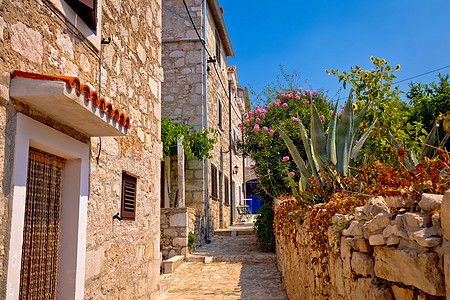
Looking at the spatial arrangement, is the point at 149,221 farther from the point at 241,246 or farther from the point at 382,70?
the point at 241,246

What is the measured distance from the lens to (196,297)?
540 centimetres

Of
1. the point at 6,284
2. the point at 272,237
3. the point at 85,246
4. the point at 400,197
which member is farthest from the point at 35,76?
the point at 272,237

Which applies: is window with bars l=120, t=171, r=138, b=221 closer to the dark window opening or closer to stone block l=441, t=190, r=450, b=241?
the dark window opening

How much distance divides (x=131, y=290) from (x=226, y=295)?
1.74m

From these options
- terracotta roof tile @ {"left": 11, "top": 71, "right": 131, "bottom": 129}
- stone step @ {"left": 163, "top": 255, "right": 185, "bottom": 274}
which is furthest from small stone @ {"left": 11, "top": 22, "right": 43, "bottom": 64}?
stone step @ {"left": 163, "top": 255, "right": 185, "bottom": 274}

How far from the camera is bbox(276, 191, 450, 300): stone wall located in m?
1.39

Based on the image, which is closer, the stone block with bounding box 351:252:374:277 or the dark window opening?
the stone block with bounding box 351:252:374:277

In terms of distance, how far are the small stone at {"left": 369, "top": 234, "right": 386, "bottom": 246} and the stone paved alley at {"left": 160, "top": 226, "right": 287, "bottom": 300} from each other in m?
3.66

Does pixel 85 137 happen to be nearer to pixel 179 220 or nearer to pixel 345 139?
pixel 345 139

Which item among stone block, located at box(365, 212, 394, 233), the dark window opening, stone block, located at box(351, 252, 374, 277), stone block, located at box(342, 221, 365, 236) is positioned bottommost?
stone block, located at box(351, 252, 374, 277)

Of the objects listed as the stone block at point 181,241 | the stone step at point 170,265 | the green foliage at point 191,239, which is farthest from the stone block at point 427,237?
the green foliage at point 191,239

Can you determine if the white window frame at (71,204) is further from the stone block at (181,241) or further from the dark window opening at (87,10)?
the stone block at (181,241)

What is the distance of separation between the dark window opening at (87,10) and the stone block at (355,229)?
2.52 metres

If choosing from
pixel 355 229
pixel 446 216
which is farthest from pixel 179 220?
pixel 446 216
